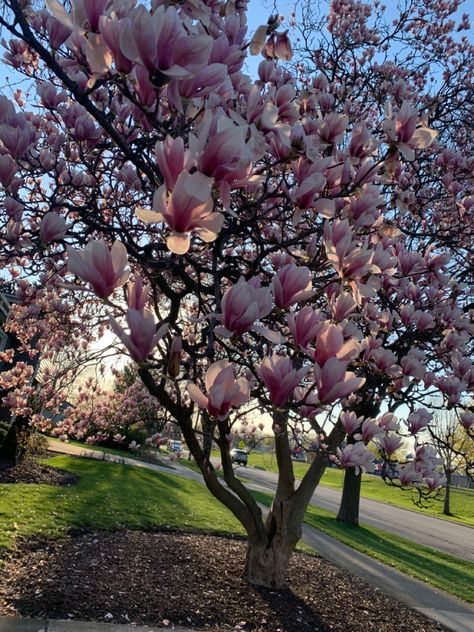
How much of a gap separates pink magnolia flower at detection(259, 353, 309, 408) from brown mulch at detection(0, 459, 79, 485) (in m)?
9.63

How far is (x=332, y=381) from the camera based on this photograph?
1418mm

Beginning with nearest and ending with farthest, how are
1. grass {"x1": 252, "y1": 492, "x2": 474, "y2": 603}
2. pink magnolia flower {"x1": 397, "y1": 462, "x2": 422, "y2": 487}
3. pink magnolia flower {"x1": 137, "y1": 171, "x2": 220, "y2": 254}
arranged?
pink magnolia flower {"x1": 137, "y1": 171, "x2": 220, "y2": 254} < pink magnolia flower {"x1": 397, "y1": 462, "x2": 422, "y2": 487} < grass {"x1": 252, "y1": 492, "x2": 474, "y2": 603}

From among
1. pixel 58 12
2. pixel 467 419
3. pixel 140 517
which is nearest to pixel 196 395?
pixel 58 12

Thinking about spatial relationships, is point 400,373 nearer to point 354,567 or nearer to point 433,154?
point 433,154

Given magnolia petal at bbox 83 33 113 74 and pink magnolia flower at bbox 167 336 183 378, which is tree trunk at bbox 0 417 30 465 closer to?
pink magnolia flower at bbox 167 336 183 378

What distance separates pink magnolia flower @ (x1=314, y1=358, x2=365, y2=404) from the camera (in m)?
1.41

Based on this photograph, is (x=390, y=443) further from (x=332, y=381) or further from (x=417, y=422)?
(x=332, y=381)

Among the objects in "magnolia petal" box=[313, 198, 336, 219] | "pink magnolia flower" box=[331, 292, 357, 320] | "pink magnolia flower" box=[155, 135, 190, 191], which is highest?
"magnolia petal" box=[313, 198, 336, 219]

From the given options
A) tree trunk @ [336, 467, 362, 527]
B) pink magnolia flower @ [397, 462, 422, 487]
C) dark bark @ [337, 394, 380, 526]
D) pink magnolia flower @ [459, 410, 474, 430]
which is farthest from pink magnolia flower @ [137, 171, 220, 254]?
tree trunk @ [336, 467, 362, 527]

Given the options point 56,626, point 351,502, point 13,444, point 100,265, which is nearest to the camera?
point 100,265

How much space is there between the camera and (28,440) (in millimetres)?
12023

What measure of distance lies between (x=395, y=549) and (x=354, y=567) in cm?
469

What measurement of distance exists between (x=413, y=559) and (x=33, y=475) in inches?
313

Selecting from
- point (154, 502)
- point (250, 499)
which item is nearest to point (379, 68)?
point (250, 499)
